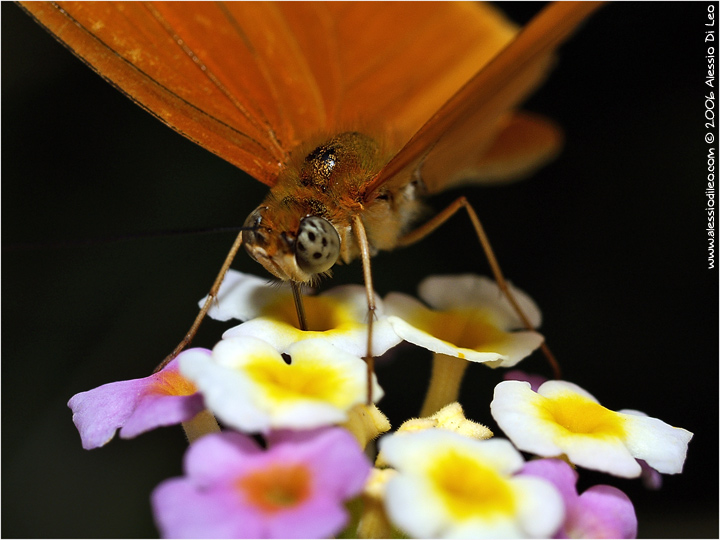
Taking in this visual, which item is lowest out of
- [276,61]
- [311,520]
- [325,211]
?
[311,520]

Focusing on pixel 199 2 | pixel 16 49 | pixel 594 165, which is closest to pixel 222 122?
pixel 199 2

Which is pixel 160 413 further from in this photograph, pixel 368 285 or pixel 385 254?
pixel 385 254

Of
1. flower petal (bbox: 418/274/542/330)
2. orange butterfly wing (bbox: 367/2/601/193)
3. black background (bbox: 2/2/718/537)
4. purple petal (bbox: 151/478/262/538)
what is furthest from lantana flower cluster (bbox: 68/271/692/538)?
black background (bbox: 2/2/718/537)

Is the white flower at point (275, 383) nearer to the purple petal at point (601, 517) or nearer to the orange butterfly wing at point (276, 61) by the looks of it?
the purple petal at point (601, 517)

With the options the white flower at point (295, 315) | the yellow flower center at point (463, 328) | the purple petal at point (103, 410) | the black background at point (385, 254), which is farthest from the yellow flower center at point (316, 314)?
the black background at point (385, 254)

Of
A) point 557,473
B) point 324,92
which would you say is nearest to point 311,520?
point 557,473
